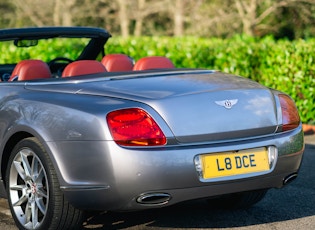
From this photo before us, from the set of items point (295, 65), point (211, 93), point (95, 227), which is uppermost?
point (211, 93)

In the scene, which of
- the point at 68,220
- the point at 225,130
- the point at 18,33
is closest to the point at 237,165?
the point at 225,130

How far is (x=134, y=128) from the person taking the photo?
452cm

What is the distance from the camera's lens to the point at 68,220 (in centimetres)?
478

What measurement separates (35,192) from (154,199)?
0.91 meters

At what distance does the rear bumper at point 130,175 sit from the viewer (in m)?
4.45

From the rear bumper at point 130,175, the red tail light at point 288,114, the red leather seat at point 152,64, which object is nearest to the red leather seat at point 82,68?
the red leather seat at point 152,64

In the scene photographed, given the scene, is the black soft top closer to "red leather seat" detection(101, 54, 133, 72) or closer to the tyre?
"red leather seat" detection(101, 54, 133, 72)

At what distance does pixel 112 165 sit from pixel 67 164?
0.33 metres

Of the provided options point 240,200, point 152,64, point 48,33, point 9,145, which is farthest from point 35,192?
point 48,33

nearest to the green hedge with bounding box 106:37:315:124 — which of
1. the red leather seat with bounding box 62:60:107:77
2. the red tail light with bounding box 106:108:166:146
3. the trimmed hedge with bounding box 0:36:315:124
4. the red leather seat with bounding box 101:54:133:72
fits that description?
the trimmed hedge with bounding box 0:36:315:124

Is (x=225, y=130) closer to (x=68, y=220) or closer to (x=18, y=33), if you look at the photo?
(x=68, y=220)

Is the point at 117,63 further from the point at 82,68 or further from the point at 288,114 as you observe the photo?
the point at 288,114

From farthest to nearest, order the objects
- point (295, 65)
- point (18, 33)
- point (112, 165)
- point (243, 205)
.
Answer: point (295, 65)
point (18, 33)
point (243, 205)
point (112, 165)

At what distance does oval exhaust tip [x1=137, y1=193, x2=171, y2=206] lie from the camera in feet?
14.8
